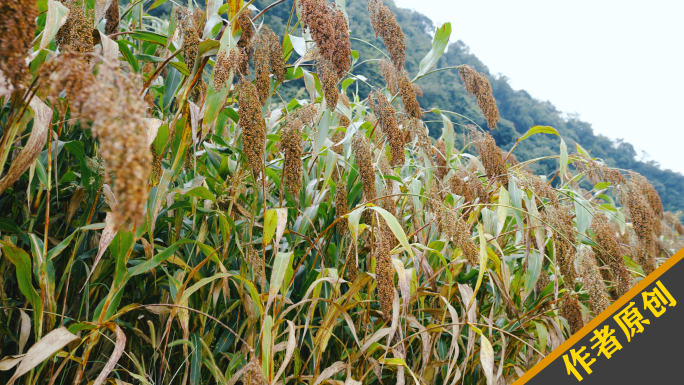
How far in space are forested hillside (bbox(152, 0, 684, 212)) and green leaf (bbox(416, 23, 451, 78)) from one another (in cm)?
157

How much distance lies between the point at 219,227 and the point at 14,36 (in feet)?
2.80

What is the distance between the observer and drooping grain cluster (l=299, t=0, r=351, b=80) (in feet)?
2.89

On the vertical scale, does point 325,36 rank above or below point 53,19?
above

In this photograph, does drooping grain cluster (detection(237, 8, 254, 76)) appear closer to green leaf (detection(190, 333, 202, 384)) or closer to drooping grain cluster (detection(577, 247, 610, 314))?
green leaf (detection(190, 333, 202, 384))

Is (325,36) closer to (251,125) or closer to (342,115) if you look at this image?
(251,125)

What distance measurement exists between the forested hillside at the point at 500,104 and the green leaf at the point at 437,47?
157 cm

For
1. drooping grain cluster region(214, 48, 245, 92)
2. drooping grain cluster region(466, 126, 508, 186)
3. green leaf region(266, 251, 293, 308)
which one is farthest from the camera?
drooping grain cluster region(466, 126, 508, 186)

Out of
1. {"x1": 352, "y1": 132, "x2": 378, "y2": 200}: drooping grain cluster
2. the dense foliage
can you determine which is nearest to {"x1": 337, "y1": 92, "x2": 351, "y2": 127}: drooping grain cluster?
the dense foliage

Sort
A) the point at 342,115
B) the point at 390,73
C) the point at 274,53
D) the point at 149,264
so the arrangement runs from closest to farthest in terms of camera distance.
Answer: the point at 149,264 < the point at 274,53 < the point at 390,73 < the point at 342,115

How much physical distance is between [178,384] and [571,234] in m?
1.38

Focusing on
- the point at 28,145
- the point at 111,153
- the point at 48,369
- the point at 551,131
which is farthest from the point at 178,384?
the point at 551,131

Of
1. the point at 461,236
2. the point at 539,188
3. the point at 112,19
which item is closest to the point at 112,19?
the point at 112,19

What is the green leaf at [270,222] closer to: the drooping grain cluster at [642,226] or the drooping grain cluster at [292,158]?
the drooping grain cluster at [292,158]

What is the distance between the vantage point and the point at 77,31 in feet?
2.47
